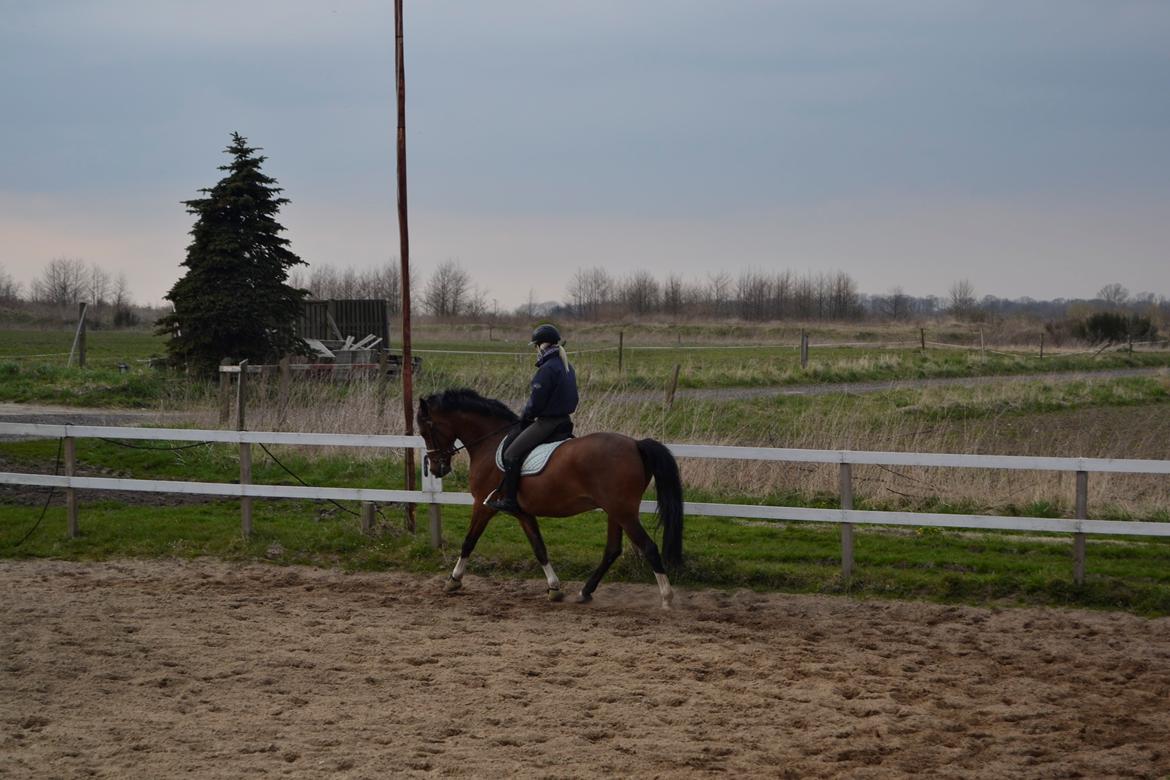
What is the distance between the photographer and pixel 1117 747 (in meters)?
5.88

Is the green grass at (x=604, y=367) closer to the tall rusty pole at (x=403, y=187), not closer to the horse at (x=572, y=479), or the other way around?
the tall rusty pole at (x=403, y=187)

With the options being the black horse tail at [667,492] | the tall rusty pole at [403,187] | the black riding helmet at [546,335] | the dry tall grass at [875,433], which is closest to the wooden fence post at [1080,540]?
the dry tall grass at [875,433]

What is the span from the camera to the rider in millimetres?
9633

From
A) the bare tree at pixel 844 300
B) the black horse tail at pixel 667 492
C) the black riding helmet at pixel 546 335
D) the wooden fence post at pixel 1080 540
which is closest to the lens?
the black horse tail at pixel 667 492

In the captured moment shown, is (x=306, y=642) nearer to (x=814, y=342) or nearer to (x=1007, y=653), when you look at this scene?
(x=1007, y=653)

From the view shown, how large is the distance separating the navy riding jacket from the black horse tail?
83cm

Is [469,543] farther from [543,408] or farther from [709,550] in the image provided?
[709,550]

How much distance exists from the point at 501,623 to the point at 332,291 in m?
80.6

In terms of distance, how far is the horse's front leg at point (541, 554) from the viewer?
9.70 metres

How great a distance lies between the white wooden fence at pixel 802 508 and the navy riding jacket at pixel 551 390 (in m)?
1.15

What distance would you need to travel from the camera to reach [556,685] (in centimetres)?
709

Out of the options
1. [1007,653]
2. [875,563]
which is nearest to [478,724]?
[1007,653]

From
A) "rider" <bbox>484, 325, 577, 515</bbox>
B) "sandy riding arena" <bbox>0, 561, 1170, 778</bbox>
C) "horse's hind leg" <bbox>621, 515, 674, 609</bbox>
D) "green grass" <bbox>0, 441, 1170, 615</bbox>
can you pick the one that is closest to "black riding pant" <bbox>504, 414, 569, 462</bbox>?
"rider" <bbox>484, 325, 577, 515</bbox>

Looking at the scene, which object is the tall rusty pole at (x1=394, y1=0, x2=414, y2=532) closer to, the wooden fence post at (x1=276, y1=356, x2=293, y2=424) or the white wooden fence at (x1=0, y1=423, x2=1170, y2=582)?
the white wooden fence at (x1=0, y1=423, x2=1170, y2=582)
